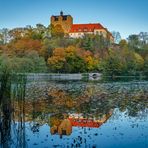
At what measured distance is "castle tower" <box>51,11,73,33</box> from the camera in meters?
92.1

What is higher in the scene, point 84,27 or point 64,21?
point 64,21

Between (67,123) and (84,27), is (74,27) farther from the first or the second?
(67,123)

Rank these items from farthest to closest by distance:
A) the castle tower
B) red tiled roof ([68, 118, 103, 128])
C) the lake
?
→ the castle tower, red tiled roof ([68, 118, 103, 128]), the lake

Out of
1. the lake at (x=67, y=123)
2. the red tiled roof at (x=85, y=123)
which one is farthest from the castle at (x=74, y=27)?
the red tiled roof at (x=85, y=123)

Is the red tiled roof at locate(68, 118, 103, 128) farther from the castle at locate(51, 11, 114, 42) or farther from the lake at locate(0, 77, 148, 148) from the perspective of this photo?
the castle at locate(51, 11, 114, 42)

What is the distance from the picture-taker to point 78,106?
48.6 ft

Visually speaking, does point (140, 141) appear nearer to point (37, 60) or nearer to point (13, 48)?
point (37, 60)

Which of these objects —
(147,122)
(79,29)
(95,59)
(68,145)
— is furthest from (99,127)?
(79,29)

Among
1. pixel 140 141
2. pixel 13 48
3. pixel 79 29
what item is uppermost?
pixel 79 29

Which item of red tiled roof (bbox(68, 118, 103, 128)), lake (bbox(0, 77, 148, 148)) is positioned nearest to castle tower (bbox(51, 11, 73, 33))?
lake (bbox(0, 77, 148, 148))

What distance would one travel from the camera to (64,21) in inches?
3666

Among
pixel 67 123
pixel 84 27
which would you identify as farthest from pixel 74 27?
pixel 67 123

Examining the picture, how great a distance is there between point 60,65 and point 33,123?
39.4 m

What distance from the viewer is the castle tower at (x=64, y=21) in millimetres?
92125
